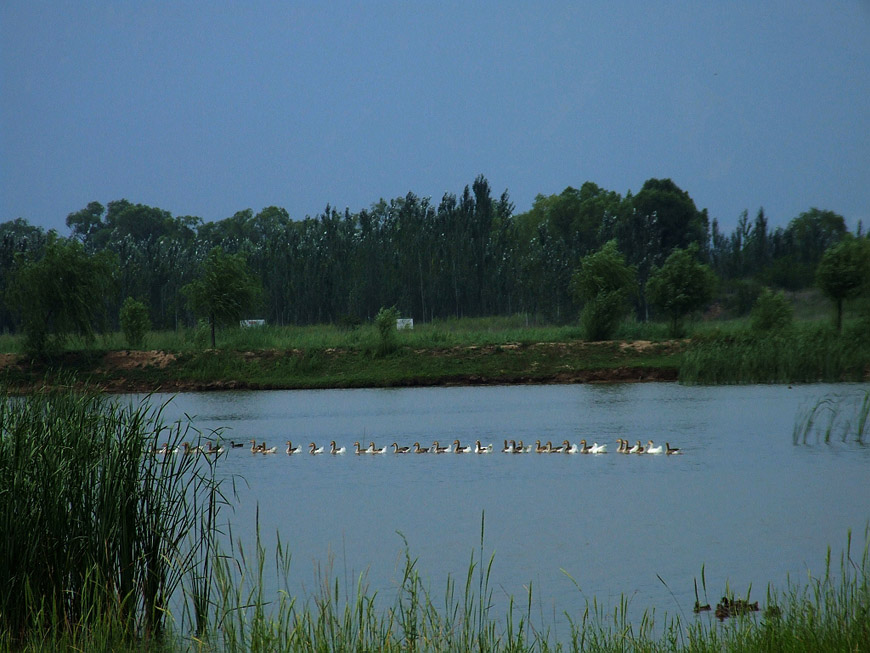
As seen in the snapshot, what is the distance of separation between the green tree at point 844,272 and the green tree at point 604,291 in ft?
32.2

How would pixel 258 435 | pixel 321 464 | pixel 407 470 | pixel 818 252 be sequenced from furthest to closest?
pixel 818 252 → pixel 258 435 → pixel 321 464 → pixel 407 470

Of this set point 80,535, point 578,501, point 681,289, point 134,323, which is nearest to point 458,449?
point 578,501

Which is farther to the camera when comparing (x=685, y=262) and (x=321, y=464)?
(x=685, y=262)

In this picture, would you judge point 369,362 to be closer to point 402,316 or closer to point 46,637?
point 402,316

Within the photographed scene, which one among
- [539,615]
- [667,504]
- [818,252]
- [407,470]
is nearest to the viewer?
[539,615]

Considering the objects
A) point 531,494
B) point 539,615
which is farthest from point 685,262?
point 539,615

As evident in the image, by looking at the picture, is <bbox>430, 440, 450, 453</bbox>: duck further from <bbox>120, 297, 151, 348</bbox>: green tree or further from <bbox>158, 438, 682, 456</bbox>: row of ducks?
<bbox>120, 297, 151, 348</bbox>: green tree

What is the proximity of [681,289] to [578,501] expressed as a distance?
3714 centimetres

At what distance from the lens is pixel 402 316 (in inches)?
3275

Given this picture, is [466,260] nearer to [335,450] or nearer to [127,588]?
[335,450]

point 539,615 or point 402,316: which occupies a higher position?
point 402,316

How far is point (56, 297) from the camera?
4903 centimetres

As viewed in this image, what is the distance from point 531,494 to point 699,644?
10.8 metres

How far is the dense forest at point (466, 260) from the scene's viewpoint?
77.8 meters
